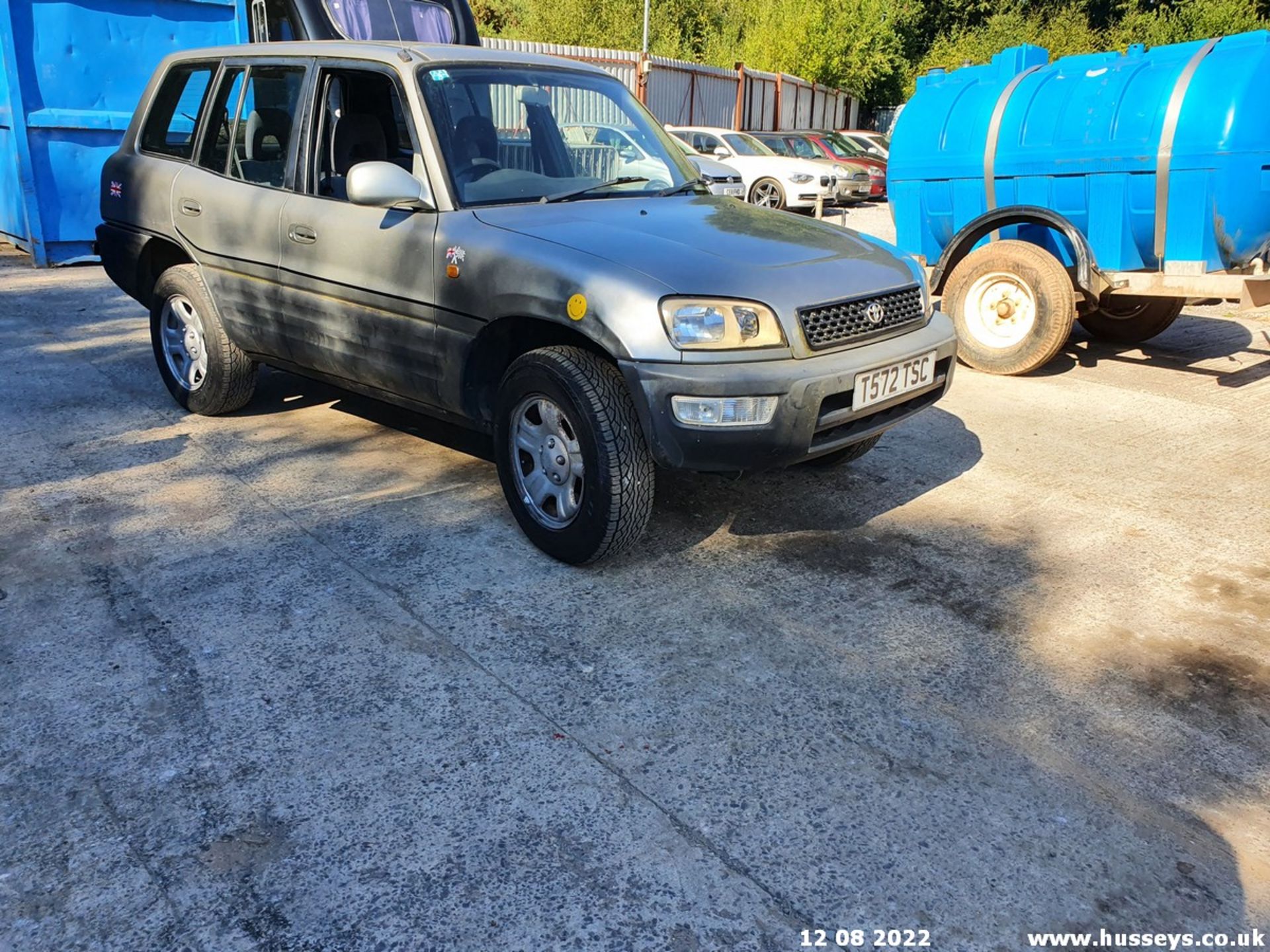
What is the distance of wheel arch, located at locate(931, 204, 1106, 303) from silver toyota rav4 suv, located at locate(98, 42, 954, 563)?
294 centimetres

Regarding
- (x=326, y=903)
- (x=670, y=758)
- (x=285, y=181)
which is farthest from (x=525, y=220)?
(x=326, y=903)

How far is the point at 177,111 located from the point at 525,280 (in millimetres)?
2965

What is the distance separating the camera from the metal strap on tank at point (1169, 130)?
251 inches

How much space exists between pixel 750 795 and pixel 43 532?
315 centimetres

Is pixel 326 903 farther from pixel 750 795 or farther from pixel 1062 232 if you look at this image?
pixel 1062 232

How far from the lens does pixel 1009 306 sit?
7.17 metres

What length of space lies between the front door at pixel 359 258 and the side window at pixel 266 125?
0.19 metres

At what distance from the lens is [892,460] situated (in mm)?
5328

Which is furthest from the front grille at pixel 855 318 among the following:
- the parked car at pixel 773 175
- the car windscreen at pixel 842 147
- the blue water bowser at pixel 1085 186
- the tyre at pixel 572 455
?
the car windscreen at pixel 842 147

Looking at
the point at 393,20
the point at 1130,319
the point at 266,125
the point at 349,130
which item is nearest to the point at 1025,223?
the point at 1130,319

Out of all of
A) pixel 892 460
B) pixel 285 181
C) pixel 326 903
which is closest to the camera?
pixel 326 903

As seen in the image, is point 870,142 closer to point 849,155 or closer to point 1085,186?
point 849,155

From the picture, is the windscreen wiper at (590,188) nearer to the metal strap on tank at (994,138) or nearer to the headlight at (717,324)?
the headlight at (717,324)

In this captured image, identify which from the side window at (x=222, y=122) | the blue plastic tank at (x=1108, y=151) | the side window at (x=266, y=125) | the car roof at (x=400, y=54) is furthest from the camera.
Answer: the blue plastic tank at (x=1108, y=151)
